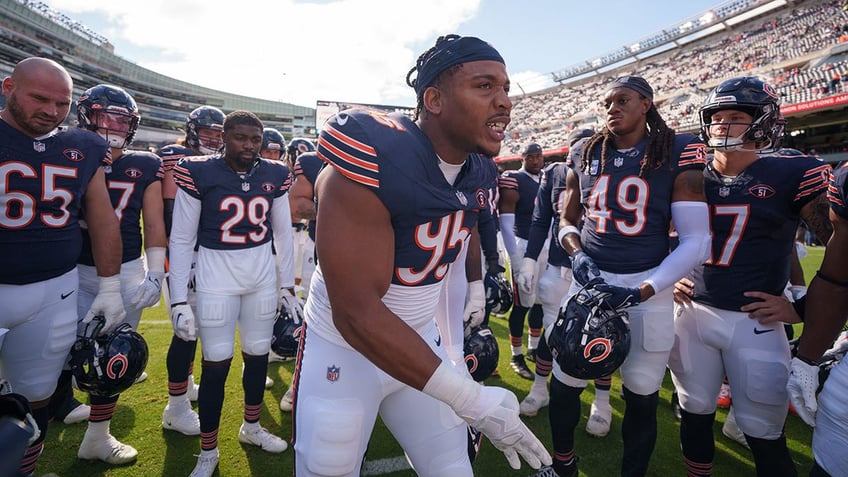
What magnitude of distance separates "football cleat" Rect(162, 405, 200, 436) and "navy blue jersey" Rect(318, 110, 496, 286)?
2841 mm

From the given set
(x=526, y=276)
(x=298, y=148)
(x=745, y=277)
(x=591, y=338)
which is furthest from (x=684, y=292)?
(x=298, y=148)

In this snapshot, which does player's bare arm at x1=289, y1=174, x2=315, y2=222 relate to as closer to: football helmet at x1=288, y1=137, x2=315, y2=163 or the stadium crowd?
the stadium crowd

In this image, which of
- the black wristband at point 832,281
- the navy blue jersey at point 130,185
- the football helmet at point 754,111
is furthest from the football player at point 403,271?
the navy blue jersey at point 130,185

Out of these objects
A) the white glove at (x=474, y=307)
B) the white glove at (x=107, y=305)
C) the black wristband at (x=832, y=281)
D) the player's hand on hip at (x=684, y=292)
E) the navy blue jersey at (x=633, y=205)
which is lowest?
the white glove at (x=107, y=305)

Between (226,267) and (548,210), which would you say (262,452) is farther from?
(548,210)

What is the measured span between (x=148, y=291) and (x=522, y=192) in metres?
4.37

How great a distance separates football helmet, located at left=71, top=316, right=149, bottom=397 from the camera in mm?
2643

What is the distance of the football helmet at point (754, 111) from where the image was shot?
8.41 feet

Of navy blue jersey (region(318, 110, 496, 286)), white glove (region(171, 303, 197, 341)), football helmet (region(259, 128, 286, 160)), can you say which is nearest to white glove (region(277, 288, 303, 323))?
white glove (region(171, 303, 197, 341))

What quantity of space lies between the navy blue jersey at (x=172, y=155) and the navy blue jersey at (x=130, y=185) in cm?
23

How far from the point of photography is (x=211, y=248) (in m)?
3.16

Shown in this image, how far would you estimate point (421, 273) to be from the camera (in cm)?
181

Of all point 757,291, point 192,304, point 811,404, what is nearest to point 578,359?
point 811,404

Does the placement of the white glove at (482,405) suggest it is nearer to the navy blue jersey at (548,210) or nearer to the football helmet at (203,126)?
the navy blue jersey at (548,210)
